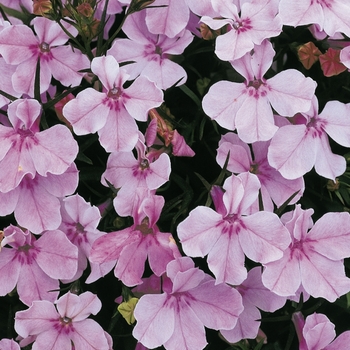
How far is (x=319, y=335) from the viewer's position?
2.32ft

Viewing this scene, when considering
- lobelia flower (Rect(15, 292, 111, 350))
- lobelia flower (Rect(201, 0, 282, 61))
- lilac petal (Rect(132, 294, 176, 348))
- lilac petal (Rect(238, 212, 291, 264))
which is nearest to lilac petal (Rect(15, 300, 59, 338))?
lobelia flower (Rect(15, 292, 111, 350))

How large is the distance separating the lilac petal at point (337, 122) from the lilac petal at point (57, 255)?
1.06ft

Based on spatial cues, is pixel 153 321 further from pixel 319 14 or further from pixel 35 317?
pixel 319 14

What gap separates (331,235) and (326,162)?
0.27 ft

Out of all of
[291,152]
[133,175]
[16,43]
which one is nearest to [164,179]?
[133,175]

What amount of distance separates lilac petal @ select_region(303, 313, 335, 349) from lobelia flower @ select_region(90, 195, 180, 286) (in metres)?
0.17

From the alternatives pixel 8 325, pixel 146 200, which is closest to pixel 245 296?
pixel 146 200

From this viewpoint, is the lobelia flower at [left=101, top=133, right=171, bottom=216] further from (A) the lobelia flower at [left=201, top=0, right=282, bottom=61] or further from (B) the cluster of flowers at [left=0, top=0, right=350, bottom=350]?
(A) the lobelia flower at [left=201, top=0, right=282, bottom=61]

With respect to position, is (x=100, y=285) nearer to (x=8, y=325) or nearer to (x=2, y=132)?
(x=8, y=325)

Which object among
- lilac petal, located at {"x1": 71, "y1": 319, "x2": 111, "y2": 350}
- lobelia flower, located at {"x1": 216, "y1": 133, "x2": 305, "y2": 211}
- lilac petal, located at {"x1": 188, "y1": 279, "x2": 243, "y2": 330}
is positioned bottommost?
lilac petal, located at {"x1": 71, "y1": 319, "x2": 111, "y2": 350}

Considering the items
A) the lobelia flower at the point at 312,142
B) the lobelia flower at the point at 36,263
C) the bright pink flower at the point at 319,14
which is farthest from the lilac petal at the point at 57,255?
the bright pink flower at the point at 319,14

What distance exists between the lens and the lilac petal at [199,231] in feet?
2.15

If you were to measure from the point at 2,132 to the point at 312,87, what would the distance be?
35cm

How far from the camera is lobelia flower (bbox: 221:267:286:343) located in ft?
2.40
